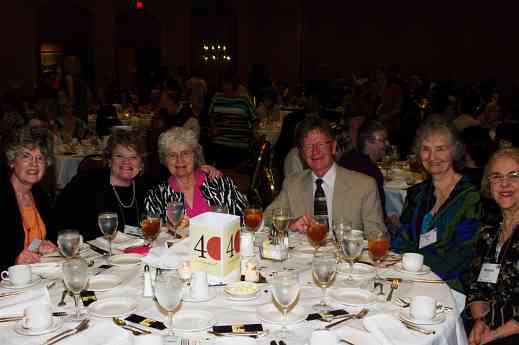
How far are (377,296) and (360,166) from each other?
1979 millimetres

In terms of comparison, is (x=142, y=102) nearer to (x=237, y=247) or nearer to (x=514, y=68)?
(x=514, y=68)

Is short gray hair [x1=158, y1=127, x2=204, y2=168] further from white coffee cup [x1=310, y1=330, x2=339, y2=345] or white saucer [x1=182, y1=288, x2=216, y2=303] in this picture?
white coffee cup [x1=310, y1=330, x2=339, y2=345]

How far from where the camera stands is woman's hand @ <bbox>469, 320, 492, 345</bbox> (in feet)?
8.10

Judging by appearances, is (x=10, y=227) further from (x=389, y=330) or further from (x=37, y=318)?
(x=389, y=330)

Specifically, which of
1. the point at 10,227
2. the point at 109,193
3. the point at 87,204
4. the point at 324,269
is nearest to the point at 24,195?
the point at 10,227

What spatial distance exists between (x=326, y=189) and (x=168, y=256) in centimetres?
127

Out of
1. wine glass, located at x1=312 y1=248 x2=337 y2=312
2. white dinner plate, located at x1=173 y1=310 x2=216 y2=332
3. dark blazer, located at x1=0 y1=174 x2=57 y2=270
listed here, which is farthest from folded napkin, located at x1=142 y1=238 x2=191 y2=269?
dark blazer, located at x1=0 y1=174 x2=57 y2=270

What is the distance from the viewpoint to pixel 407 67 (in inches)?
586

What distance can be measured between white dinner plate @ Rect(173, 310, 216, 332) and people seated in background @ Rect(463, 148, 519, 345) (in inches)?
50.8

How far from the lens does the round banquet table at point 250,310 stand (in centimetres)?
179

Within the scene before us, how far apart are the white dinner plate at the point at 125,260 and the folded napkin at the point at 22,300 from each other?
37cm

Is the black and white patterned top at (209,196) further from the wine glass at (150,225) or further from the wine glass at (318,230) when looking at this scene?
the wine glass at (318,230)

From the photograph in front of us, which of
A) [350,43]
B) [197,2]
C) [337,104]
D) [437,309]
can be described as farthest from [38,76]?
[437,309]

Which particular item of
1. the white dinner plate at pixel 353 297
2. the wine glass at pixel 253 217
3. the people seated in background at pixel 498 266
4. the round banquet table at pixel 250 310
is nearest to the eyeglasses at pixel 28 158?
the round banquet table at pixel 250 310
